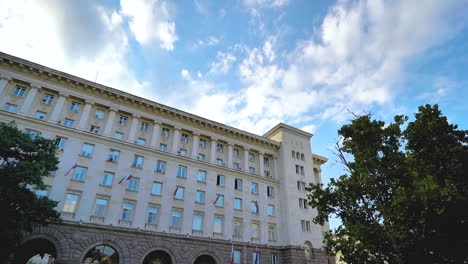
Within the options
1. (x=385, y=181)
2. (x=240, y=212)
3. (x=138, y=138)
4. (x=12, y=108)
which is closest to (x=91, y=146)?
(x=138, y=138)

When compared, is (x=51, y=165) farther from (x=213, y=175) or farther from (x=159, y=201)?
(x=213, y=175)

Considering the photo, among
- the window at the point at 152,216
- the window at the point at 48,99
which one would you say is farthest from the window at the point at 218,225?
the window at the point at 48,99

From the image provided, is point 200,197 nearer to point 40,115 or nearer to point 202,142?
point 202,142

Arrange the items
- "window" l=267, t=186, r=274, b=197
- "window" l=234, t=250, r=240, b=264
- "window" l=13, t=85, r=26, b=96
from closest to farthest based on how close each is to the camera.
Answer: "window" l=13, t=85, r=26, b=96 → "window" l=234, t=250, r=240, b=264 → "window" l=267, t=186, r=274, b=197

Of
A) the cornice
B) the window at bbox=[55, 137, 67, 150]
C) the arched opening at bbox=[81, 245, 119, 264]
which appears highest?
the cornice

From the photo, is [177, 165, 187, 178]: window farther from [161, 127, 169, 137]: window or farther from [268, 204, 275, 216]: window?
[268, 204, 275, 216]: window

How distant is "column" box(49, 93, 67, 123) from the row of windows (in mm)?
8240

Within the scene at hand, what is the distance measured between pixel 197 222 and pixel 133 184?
28.8 ft

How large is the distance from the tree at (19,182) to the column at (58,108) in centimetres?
945

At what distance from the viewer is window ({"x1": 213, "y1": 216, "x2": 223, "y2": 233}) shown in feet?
111

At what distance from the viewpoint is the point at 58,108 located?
3067 cm

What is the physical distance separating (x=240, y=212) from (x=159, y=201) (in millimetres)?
10912

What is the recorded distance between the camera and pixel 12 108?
94.1 ft

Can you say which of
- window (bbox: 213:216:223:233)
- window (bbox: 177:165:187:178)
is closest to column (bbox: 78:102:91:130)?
window (bbox: 177:165:187:178)
